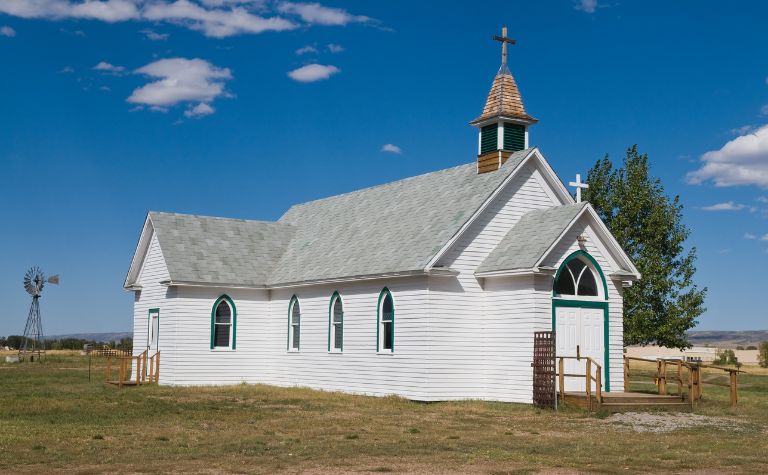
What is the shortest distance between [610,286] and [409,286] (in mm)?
5810

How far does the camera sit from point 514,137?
29344mm

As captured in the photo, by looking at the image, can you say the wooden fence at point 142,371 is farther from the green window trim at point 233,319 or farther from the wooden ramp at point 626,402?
the wooden ramp at point 626,402

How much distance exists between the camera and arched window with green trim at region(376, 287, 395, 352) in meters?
27.5

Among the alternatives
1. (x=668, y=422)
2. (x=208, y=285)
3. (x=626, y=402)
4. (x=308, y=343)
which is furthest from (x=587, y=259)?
(x=208, y=285)

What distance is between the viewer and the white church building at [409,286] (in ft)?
84.4

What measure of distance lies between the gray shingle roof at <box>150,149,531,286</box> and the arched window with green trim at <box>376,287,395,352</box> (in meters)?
0.89

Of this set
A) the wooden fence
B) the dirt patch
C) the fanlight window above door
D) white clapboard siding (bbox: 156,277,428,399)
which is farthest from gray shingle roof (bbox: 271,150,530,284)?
the dirt patch

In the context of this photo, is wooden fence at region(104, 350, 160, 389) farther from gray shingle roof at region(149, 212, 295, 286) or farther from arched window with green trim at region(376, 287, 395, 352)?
arched window with green trim at region(376, 287, 395, 352)

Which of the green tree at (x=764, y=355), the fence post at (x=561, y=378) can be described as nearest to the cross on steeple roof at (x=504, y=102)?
the fence post at (x=561, y=378)

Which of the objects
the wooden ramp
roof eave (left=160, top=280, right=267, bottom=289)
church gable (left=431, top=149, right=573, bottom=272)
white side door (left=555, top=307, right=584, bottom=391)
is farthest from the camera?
roof eave (left=160, top=280, right=267, bottom=289)

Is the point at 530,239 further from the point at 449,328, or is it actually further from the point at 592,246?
the point at 449,328

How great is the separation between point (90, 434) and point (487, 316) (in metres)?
12.5

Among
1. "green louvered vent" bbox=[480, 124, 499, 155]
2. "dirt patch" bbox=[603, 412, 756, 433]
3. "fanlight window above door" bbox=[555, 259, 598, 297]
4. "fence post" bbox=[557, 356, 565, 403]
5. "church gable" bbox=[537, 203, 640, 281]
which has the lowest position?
"dirt patch" bbox=[603, 412, 756, 433]

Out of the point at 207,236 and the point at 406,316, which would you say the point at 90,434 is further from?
the point at 207,236
